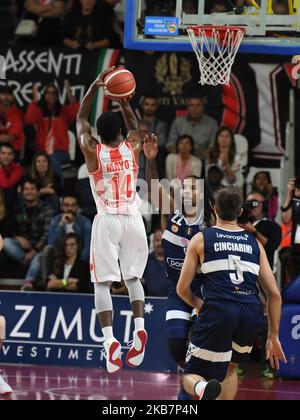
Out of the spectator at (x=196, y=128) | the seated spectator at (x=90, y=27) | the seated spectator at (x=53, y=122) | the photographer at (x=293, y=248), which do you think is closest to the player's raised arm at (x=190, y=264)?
the photographer at (x=293, y=248)

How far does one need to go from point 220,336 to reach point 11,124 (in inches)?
321

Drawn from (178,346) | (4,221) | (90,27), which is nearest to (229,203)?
(178,346)

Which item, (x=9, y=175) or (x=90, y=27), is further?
(x=90, y=27)

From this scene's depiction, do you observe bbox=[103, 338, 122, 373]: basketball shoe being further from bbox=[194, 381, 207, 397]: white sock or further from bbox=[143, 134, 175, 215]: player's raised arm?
bbox=[143, 134, 175, 215]: player's raised arm

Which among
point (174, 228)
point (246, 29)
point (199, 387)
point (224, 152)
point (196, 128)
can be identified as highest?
point (246, 29)

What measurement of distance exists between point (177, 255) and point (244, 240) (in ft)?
5.45

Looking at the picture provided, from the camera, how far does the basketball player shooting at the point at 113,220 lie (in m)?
9.41

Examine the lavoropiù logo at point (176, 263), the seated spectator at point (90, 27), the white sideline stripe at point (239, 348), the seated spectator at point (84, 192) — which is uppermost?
the seated spectator at point (90, 27)

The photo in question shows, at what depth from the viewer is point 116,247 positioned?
9578mm

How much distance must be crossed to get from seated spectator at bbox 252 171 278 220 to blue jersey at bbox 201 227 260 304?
228 inches

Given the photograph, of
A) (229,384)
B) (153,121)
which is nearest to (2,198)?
(153,121)

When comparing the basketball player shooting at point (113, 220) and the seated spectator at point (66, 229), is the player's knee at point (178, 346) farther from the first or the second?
the seated spectator at point (66, 229)

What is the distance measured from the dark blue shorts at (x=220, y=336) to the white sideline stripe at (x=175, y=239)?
166 cm

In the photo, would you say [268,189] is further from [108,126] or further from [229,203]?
[229,203]
